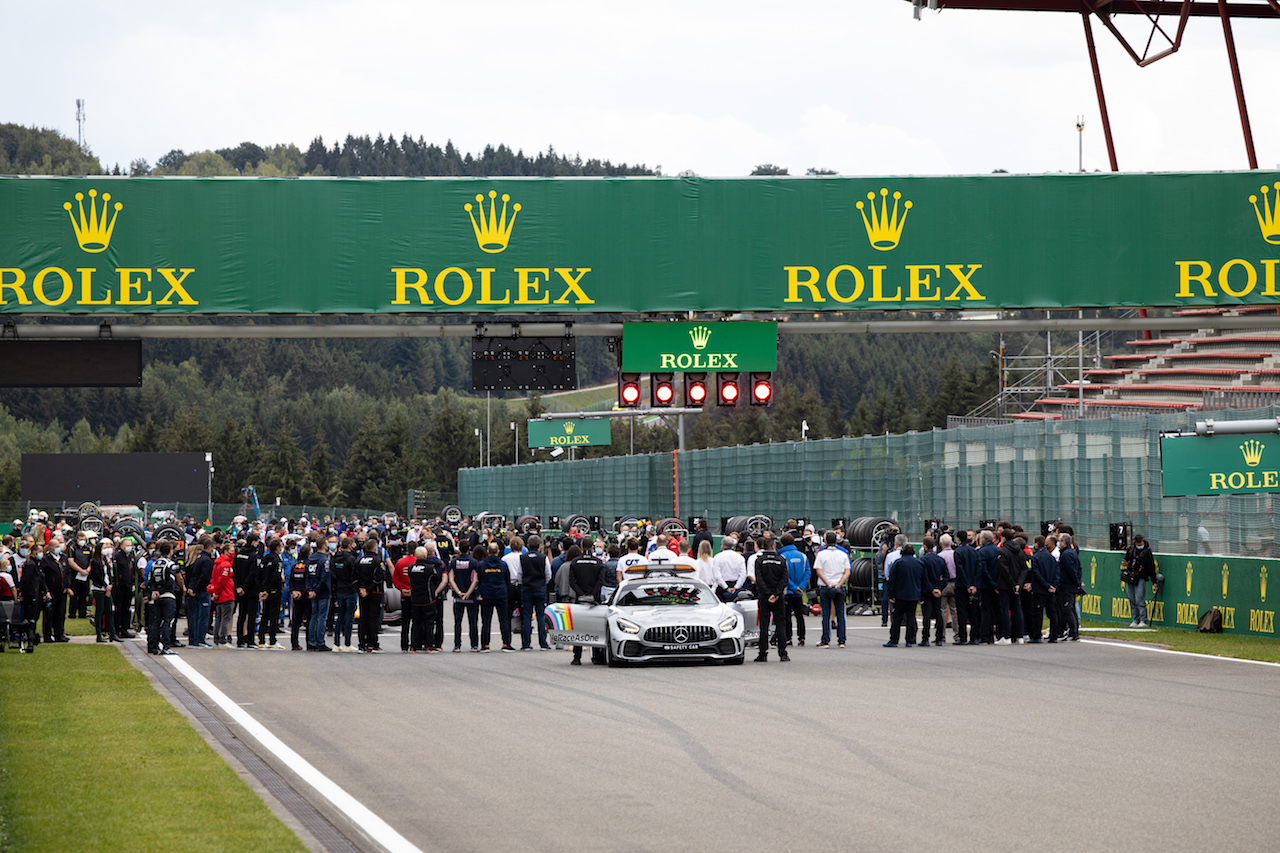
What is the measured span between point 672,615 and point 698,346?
3595mm

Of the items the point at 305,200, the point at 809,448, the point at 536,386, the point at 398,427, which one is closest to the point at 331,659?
the point at 536,386

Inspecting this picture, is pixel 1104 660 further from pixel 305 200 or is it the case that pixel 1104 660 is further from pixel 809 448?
pixel 809 448

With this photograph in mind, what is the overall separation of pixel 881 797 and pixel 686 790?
123cm

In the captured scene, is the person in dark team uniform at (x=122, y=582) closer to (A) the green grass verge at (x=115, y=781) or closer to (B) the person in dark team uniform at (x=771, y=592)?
(A) the green grass verge at (x=115, y=781)

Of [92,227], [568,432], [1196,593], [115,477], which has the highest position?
[92,227]

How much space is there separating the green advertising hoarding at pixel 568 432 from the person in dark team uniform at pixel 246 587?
43.8 metres

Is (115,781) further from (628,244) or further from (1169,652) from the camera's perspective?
(1169,652)

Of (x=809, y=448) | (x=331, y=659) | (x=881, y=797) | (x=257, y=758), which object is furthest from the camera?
(x=809, y=448)

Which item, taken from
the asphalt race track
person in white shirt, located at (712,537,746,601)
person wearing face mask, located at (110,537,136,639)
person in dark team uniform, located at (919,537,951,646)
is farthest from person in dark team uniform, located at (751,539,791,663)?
person wearing face mask, located at (110,537,136,639)

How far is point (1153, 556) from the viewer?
2530 centimetres

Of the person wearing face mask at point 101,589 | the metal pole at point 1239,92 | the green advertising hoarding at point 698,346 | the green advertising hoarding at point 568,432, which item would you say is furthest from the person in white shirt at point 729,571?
the green advertising hoarding at point 568,432

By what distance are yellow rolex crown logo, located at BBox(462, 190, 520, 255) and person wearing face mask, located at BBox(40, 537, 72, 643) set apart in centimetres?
850

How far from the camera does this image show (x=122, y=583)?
23.8 metres

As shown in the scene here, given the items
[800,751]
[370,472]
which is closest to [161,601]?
[800,751]
